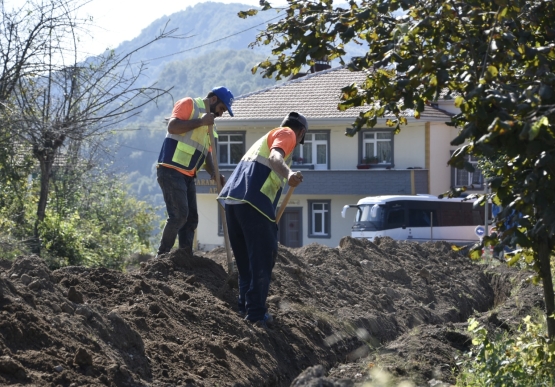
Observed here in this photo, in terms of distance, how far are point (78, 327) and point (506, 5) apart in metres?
3.25

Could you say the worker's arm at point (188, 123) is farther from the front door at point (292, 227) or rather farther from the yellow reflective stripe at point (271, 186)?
the front door at point (292, 227)

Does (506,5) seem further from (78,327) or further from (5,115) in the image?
(5,115)

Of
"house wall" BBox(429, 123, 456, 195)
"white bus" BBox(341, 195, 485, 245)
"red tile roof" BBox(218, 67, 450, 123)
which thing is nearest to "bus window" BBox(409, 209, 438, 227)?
"white bus" BBox(341, 195, 485, 245)

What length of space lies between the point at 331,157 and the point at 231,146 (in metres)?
4.61

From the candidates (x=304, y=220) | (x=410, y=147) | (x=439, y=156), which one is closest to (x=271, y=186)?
Answer: (x=410, y=147)

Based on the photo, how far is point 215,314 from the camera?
716 cm

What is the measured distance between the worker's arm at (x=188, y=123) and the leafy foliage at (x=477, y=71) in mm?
2498

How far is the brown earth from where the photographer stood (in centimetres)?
523

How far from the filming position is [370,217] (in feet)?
109

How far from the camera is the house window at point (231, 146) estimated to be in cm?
3966

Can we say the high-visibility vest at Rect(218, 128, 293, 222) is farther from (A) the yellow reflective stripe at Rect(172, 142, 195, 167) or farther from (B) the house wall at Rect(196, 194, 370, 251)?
(B) the house wall at Rect(196, 194, 370, 251)

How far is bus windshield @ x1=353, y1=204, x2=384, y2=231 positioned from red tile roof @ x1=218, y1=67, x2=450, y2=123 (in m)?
4.90

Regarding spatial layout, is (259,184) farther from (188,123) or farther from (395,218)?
(395,218)

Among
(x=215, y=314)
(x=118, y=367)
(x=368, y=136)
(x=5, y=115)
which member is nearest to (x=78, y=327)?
(x=118, y=367)
